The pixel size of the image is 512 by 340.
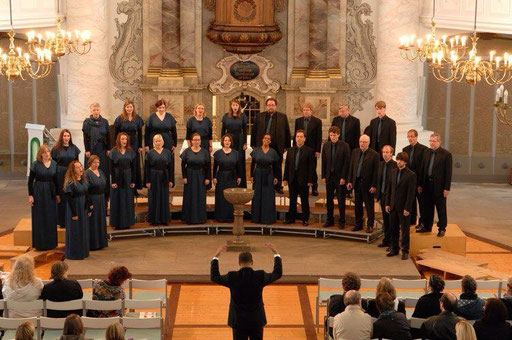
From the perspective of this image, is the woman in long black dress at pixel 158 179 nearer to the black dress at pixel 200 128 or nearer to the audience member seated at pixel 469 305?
the black dress at pixel 200 128

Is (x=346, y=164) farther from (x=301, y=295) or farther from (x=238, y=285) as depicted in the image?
(x=238, y=285)

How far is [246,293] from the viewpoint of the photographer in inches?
378

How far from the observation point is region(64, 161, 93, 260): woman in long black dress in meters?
13.6

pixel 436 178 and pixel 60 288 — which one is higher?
pixel 436 178

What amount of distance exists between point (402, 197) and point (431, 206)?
1.14 meters

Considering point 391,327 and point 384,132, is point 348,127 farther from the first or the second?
point 391,327

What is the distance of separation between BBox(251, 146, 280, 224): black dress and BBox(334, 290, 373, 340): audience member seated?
19.6 ft

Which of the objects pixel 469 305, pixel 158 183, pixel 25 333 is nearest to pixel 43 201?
pixel 158 183

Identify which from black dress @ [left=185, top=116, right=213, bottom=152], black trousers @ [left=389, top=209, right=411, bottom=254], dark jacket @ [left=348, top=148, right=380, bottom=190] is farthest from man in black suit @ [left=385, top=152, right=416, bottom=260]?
black dress @ [left=185, top=116, right=213, bottom=152]

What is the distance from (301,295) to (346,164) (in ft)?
8.93

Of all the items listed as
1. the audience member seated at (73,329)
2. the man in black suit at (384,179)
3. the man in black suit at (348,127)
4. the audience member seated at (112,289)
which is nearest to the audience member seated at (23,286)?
the audience member seated at (112,289)

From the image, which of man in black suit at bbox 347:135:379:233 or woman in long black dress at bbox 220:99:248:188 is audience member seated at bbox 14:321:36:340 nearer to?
man in black suit at bbox 347:135:379:233

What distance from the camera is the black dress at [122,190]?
1473 cm

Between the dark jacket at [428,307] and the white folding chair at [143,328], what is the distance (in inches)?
103
